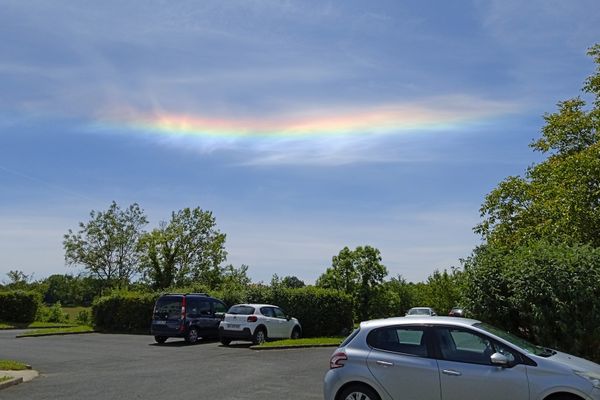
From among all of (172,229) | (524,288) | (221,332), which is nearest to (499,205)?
(221,332)

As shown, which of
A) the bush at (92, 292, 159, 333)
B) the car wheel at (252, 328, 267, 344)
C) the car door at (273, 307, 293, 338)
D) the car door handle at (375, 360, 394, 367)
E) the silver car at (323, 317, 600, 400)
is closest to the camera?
the silver car at (323, 317, 600, 400)

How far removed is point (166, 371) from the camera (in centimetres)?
1420

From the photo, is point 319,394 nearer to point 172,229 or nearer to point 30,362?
point 30,362

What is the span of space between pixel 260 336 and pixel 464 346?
1454 cm

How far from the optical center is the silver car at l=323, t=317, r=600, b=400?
23.6 feet

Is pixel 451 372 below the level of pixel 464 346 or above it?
below

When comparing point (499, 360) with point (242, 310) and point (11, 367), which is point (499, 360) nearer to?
point (11, 367)

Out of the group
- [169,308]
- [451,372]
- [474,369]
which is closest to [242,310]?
[169,308]

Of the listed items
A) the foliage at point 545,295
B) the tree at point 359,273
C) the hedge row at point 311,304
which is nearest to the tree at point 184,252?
the tree at point 359,273

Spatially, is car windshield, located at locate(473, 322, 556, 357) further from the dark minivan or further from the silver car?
the dark minivan

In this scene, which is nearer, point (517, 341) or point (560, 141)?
point (517, 341)

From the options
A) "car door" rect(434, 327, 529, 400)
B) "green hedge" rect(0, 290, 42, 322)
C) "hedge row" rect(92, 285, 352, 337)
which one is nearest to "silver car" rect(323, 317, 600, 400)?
"car door" rect(434, 327, 529, 400)

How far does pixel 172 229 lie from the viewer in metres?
57.4

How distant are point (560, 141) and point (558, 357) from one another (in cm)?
2487
